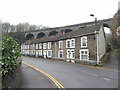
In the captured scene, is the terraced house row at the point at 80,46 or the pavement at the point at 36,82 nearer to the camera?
the pavement at the point at 36,82

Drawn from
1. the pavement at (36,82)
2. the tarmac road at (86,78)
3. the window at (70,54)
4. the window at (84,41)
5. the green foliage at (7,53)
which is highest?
the window at (84,41)

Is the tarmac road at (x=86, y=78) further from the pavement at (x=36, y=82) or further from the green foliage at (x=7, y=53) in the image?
the green foliage at (x=7, y=53)

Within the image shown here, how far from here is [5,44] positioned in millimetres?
4672

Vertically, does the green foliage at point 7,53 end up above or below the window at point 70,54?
above

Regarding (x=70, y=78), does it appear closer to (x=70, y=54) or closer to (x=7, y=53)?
(x=7, y=53)

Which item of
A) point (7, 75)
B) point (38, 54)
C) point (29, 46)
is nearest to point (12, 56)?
point (7, 75)

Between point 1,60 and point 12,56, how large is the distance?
1.85ft

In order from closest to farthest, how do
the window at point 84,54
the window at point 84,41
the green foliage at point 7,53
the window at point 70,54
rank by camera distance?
1. the green foliage at point 7,53
2. the window at point 84,54
3. the window at point 84,41
4. the window at point 70,54

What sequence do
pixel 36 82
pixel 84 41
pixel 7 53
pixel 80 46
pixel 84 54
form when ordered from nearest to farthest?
pixel 7 53 < pixel 36 82 < pixel 84 54 < pixel 84 41 < pixel 80 46

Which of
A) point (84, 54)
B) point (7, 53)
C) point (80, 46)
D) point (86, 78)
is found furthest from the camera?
point (80, 46)

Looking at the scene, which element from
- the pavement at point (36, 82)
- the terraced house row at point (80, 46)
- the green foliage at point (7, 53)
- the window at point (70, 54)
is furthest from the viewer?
the window at point (70, 54)

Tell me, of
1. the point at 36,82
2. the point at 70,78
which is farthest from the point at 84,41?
the point at 36,82

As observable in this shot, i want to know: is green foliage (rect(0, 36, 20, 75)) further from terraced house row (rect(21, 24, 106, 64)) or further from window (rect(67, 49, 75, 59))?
window (rect(67, 49, 75, 59))

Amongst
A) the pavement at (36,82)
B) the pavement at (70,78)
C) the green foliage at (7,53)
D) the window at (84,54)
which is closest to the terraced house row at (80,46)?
the window at (84,54)
